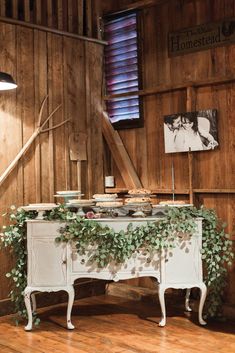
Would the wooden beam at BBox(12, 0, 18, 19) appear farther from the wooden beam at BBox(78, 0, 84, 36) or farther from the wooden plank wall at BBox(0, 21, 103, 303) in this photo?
the wooden beam at BBox(78, 0, 84, 36)

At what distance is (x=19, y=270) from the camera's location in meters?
4.17

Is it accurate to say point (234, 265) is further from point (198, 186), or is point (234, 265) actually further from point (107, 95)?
point (107, 95)

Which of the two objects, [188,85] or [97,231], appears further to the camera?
[188,85]

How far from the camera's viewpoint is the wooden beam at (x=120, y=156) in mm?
5078

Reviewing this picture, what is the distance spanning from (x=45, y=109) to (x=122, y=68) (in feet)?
3.12

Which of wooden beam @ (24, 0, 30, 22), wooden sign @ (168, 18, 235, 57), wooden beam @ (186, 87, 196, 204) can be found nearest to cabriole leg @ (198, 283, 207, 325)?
wooden beam @ (186, 87, 196, 204)

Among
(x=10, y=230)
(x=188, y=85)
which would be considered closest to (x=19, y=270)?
(x=10, y=230)

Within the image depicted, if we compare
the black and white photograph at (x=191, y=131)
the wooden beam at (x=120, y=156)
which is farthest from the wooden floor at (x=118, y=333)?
the black and white photograph at (x=191, y=131)

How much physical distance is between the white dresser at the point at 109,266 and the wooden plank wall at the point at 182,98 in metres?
0.55

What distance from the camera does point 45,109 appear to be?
4.83 m

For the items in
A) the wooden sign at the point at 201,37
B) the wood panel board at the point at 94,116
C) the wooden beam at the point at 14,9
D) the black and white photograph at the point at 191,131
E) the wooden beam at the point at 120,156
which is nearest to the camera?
the wooden sign at the point at 201,37

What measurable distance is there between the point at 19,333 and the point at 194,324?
138 centimetres

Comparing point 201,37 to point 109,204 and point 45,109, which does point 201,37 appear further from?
point 109,204

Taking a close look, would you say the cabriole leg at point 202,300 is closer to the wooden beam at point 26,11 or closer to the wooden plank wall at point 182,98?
the wooden plank wall at point 182,98
